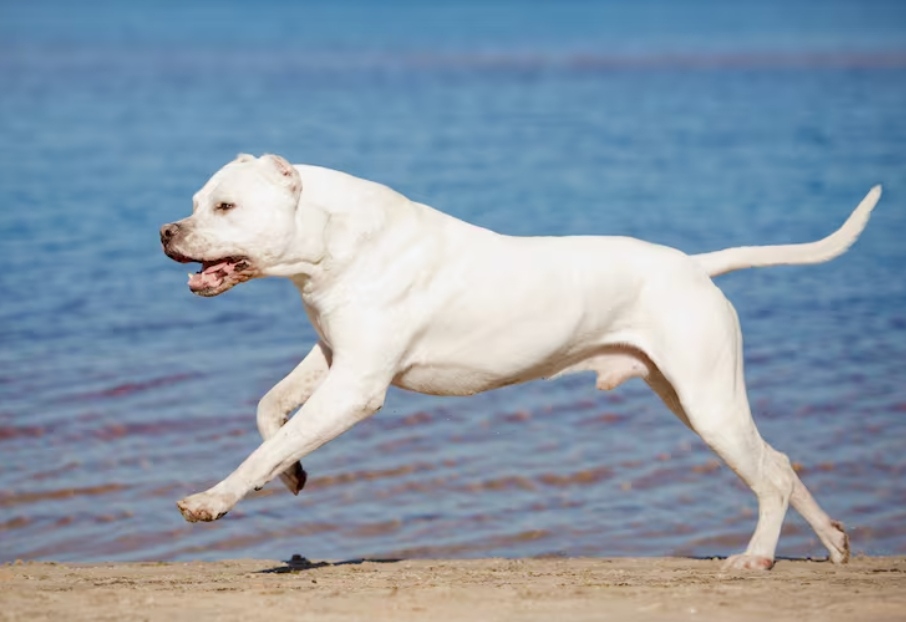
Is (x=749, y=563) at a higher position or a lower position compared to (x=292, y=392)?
lower

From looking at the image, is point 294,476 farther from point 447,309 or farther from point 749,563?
point 749,563

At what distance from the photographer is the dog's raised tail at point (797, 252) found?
7.25 metres

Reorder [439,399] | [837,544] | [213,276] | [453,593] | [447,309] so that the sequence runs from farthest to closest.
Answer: [439,399] < [837,544] < [447,309] < [213,276] < [453,593]

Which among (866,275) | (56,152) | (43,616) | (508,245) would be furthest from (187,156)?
(43,616)

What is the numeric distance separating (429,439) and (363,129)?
15.7m

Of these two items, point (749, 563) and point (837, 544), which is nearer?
point (749, 563)

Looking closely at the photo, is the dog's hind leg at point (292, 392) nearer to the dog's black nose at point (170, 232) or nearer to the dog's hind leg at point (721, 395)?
the dog's black nose at point (170, 232)

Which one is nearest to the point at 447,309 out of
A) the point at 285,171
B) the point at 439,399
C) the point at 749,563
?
the point at 285,171

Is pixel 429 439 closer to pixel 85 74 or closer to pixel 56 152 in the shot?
pixel 56 152

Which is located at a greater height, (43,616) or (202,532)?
(43,616)

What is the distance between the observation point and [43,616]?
5410mm

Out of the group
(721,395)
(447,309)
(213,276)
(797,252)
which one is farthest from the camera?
(797,252)

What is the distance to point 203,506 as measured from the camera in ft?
20.2

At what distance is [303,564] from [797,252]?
258 centimetres
